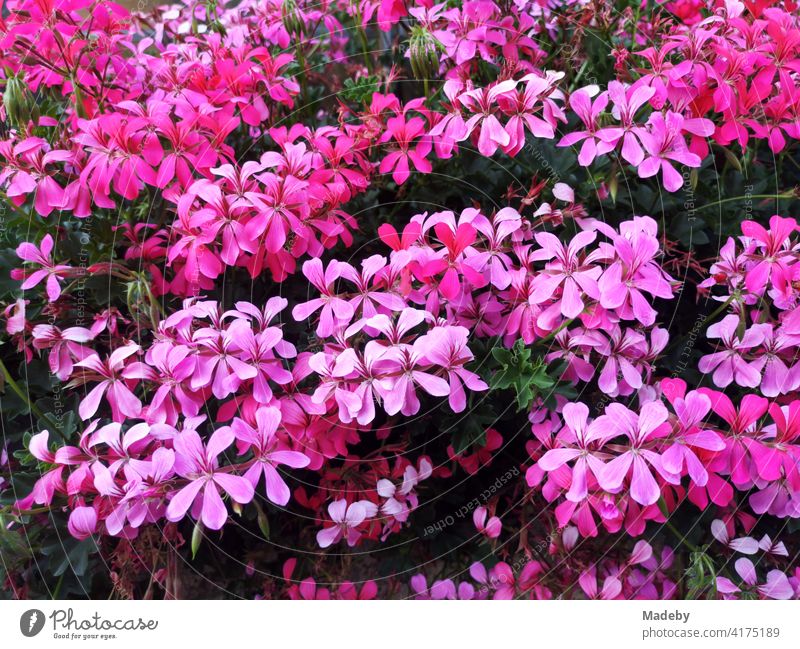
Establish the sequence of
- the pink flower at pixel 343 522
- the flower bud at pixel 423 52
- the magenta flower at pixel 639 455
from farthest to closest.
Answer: the flower bud at pixel 423 52 → the pink flower at pixel 343 522 → the magenta flower at pixel 639 455

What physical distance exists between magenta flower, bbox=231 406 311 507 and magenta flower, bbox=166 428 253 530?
1 cm

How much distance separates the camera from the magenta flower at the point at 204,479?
1.98 ft

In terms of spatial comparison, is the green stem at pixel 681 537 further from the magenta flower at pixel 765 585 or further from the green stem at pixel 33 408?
the green stem at pixel 33 408

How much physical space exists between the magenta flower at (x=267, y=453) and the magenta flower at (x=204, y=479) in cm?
1

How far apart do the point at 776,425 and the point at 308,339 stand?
47 cm

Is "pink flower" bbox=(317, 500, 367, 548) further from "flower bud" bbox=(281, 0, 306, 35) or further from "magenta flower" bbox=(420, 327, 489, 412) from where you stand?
"flower bud" bbox=(281, 0, 306, 35)

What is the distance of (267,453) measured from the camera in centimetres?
63

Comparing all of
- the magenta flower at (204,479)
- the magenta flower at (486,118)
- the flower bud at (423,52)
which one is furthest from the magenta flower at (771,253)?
the magenta flower at (204,479)

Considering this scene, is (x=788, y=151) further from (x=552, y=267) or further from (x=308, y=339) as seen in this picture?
(x=308, y=339)

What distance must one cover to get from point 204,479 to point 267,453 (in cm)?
6

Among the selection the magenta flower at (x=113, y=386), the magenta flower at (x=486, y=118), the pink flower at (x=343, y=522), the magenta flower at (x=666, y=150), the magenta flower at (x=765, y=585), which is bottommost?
the magenta flower at (x=765, y=585)

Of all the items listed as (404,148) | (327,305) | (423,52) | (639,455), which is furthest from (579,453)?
(423,52)

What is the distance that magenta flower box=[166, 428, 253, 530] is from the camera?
0.60 metres
